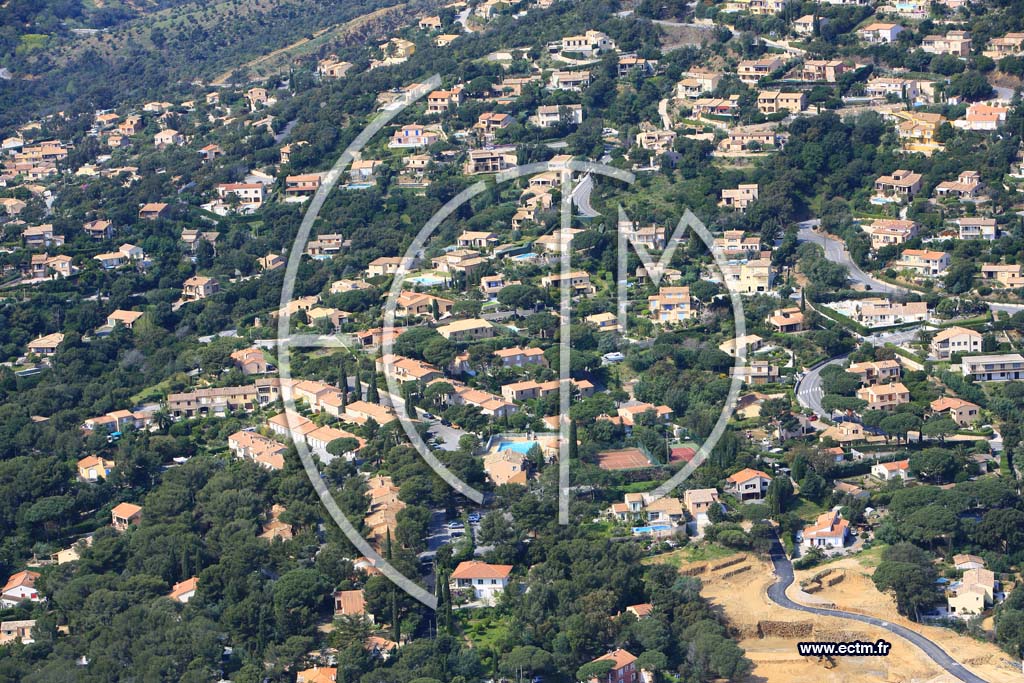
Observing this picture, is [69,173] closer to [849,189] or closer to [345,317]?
[345,317]

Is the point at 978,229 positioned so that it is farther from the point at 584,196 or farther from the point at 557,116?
the point at 557,116

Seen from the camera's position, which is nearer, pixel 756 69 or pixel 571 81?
pixel 756 69

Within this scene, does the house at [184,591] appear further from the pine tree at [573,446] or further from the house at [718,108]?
the house at [718,108]

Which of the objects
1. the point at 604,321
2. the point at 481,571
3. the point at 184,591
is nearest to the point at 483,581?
the point at 481,571

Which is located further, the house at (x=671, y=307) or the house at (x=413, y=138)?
the house at (x=413, y=138)

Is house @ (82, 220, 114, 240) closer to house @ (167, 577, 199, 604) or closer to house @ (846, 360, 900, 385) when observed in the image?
house @ (167, 577, 199, 604)

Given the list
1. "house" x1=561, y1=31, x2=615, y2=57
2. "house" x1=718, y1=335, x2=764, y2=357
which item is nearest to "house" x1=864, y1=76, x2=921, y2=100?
"house" x1=561, y1=31, x2=615, y2=57

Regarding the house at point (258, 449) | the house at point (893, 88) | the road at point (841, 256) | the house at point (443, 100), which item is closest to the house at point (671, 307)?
the road at point (841, 256)
